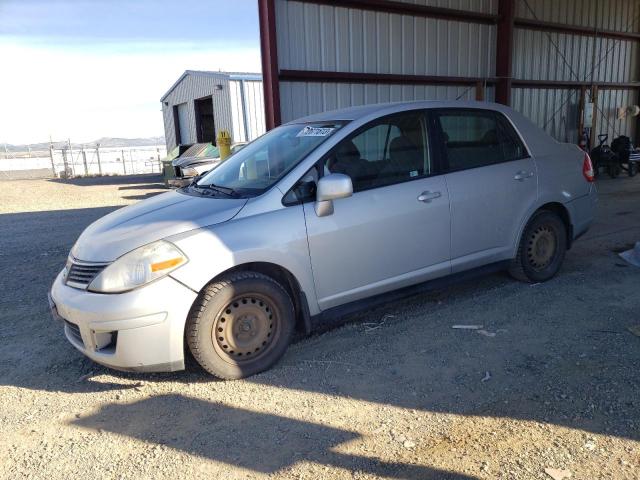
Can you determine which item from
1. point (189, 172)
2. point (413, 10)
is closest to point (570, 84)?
point (413, 10)

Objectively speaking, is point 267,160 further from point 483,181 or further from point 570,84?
point 570,84

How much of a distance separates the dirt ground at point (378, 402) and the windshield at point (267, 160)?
1310 mm

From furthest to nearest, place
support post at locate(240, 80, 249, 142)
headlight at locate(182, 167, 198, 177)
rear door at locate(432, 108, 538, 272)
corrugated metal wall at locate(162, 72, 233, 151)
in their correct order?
1. corrugated metal wall at locate(162, 72, 233, 151)
2. support post at locate(240, 80, 249, 142)
3. headlight at locate(182, 167, 198, 177)
4. rear door at locate(432, 108, 538, 272)

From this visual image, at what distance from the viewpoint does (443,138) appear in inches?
171

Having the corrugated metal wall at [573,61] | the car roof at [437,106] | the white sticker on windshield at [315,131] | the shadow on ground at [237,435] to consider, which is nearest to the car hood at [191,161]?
the corrugated metal wall at [573,61]

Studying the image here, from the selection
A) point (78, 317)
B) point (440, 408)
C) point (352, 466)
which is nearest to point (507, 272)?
point (440, 408)

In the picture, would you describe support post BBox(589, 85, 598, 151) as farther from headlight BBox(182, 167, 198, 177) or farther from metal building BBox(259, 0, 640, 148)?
headlight BBox(182, 167, 198, 177)

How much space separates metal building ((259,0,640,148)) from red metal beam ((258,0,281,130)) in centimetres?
2

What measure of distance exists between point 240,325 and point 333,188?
1110 mm

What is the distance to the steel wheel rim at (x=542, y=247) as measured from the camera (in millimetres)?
4953

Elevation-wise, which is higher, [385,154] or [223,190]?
[385,154]

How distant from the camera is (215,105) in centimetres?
2130

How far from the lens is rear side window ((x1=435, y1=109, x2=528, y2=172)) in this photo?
4.39 metres

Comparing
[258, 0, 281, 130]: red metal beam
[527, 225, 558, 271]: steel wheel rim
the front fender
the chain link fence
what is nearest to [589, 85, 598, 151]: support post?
[258, 0, 281, 130]: red metal beam
